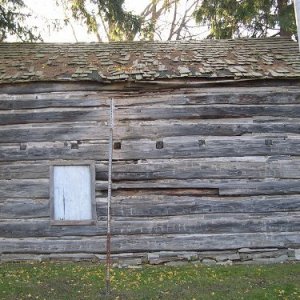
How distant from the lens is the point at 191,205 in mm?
9977

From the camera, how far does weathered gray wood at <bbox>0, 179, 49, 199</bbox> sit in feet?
32.8

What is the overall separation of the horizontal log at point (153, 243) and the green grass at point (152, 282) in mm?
362

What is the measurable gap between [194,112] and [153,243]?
2794mm

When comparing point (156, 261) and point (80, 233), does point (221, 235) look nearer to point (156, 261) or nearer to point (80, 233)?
point (156, 261)

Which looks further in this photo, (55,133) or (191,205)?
(55,133)

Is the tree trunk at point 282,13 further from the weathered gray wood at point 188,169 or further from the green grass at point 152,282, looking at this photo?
the green grass at point 152,282

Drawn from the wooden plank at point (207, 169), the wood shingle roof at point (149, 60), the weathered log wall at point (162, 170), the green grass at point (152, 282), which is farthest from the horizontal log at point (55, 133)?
the green grass at point (152, 282)

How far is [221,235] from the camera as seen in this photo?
9.98 meters

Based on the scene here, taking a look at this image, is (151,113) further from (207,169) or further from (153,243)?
(153,243)

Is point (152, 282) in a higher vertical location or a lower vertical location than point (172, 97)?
lower


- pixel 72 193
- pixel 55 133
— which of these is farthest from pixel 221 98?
pixel 72 193

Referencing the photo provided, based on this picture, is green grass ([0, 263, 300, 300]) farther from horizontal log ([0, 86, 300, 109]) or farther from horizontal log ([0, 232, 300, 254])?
horizontal log ([0, 86, 300, 109])

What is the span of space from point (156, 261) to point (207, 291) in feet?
7.70

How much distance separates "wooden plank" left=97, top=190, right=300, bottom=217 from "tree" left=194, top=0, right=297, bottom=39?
1041 centimetres
